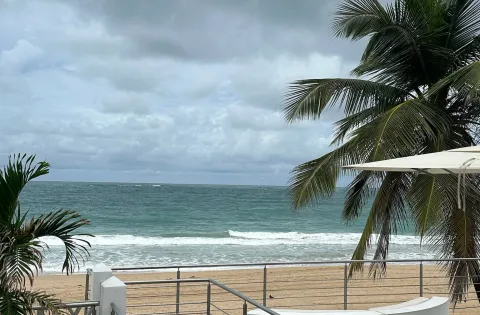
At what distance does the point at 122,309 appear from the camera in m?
4.84

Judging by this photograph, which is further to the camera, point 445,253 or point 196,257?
point 196,257

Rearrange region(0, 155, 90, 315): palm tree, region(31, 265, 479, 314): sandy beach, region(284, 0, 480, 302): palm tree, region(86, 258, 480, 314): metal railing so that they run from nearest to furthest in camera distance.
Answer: region(0, 155, 90, 315): palm tree
region(284, 0, 480, 302): palm tree
region(31, 265, 479, 314): sandy beach
region(86, 258, 480, 314): metal railing

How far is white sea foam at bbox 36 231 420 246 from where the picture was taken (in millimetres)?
29578

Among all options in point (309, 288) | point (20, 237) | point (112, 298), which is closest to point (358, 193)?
point (309, 288)

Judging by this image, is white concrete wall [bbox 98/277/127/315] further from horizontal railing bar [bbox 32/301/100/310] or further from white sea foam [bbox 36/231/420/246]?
white sea foam [bbox 36/231/420/246]

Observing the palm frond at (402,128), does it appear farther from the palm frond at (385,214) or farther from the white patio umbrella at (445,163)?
the white patio umbrella at (445,163)

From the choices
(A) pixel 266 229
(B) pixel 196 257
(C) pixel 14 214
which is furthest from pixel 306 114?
(A) pixel 266 229

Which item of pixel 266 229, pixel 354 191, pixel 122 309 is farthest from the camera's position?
pixel 266 229

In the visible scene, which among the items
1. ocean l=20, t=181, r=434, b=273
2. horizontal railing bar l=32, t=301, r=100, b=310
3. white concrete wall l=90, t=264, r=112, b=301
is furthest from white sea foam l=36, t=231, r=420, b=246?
horizontal railing bar l=32, t=301, r=100, b=310

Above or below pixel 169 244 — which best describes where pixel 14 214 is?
above

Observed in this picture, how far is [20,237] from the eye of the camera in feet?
13.2

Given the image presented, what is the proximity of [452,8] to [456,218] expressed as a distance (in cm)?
376

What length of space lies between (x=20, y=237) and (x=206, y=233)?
32.0 meters

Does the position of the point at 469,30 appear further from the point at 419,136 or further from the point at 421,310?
the point at 421,310
